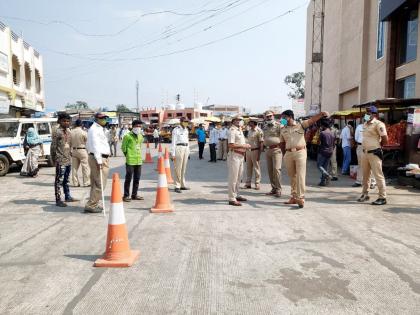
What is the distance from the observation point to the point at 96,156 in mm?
7023

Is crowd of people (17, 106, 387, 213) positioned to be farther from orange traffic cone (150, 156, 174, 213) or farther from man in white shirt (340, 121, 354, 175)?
man in white shirt (340, 121, 354, 175)

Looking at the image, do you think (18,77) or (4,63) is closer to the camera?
(4,63)

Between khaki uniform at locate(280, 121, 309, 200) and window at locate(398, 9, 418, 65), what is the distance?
10.4 meters

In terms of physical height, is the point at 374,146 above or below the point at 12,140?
above

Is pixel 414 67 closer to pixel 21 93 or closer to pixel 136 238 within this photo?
→ pixel 136 238

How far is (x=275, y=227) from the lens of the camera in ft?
20.3

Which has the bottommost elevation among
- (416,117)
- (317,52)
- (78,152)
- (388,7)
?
(78,152)

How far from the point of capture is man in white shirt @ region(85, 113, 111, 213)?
7.06 metres

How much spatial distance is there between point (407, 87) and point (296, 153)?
37.0 ft

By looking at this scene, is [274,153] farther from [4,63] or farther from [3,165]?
[4,63]

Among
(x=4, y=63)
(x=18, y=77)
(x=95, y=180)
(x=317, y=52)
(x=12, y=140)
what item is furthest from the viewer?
(x=317, y=52)

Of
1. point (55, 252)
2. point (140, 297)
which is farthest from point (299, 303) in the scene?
point (55, 252)

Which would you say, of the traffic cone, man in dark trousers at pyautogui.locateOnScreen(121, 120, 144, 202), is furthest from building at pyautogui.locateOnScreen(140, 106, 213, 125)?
the traffic cone

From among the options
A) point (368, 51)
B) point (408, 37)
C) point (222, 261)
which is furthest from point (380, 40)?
point (222, 261)
